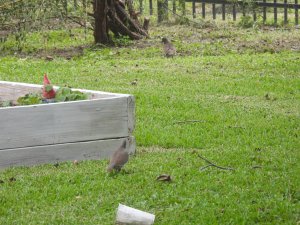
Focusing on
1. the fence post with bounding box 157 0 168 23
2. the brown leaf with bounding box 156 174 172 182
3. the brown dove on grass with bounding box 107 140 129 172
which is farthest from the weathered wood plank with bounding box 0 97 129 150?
the fence post with bounding box 157 0 168 23

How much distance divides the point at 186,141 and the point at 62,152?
1.32 meters

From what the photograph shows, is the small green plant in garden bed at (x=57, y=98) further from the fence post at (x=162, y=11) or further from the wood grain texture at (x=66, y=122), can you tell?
the fence post at (x=162, y=11)

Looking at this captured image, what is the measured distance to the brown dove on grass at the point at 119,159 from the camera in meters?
6.06

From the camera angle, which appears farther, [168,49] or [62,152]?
[168,49]

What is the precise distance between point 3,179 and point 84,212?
1.14 metres

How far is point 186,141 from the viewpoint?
23.8ft

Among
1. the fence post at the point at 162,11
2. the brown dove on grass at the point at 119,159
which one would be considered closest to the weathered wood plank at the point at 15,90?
the brown dove on grass at the point at 119,159

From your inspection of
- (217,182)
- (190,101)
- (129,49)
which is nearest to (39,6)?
(190,101)

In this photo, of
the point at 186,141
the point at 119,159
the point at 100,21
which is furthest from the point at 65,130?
the point at 100,21

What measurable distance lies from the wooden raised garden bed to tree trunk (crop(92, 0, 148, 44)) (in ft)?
21.2

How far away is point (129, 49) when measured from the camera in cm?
1304

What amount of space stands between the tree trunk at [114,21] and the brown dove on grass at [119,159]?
278 inches

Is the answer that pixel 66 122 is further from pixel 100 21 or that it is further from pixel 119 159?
pixel 100 21

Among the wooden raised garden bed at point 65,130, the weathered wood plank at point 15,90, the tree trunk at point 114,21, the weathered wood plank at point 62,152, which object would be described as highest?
the tree trunk at point 114,21
